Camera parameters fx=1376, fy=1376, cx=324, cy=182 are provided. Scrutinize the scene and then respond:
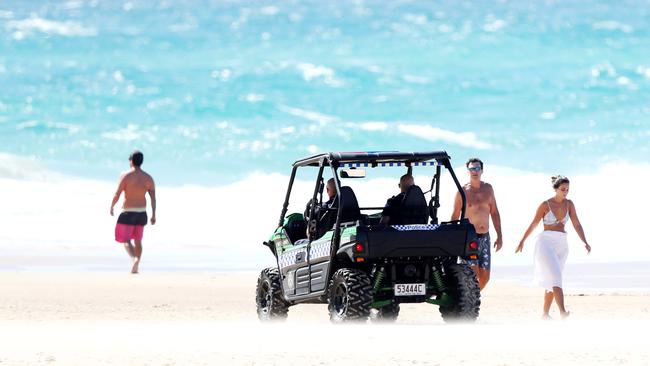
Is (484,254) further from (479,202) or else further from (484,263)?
(479,202)

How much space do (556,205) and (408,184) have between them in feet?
6.48

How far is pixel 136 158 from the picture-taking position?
2420 cm

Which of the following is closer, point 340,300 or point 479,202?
point 340,300

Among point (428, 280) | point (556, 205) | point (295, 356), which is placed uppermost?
point (556, 205)

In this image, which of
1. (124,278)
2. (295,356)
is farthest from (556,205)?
(124,278)

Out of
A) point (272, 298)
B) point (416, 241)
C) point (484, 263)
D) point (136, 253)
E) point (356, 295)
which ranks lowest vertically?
point (356, 295)

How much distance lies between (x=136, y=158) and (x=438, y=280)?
420 inches

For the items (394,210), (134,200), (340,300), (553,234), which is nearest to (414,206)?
(394,210)

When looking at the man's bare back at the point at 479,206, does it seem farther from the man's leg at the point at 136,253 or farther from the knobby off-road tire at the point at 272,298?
the man's leg at the point at 136,253

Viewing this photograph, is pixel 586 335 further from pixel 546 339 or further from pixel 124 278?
pixel 124 278

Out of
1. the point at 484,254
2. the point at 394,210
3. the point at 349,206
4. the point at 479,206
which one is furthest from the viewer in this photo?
the point at 479,206

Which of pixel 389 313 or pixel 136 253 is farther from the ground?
pixel 136 253

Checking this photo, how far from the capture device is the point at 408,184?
599 inches

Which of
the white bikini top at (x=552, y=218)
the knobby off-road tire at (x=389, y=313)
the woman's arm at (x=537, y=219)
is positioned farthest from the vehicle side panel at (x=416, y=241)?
the knobby off-road tire at (x=389, y=313)
